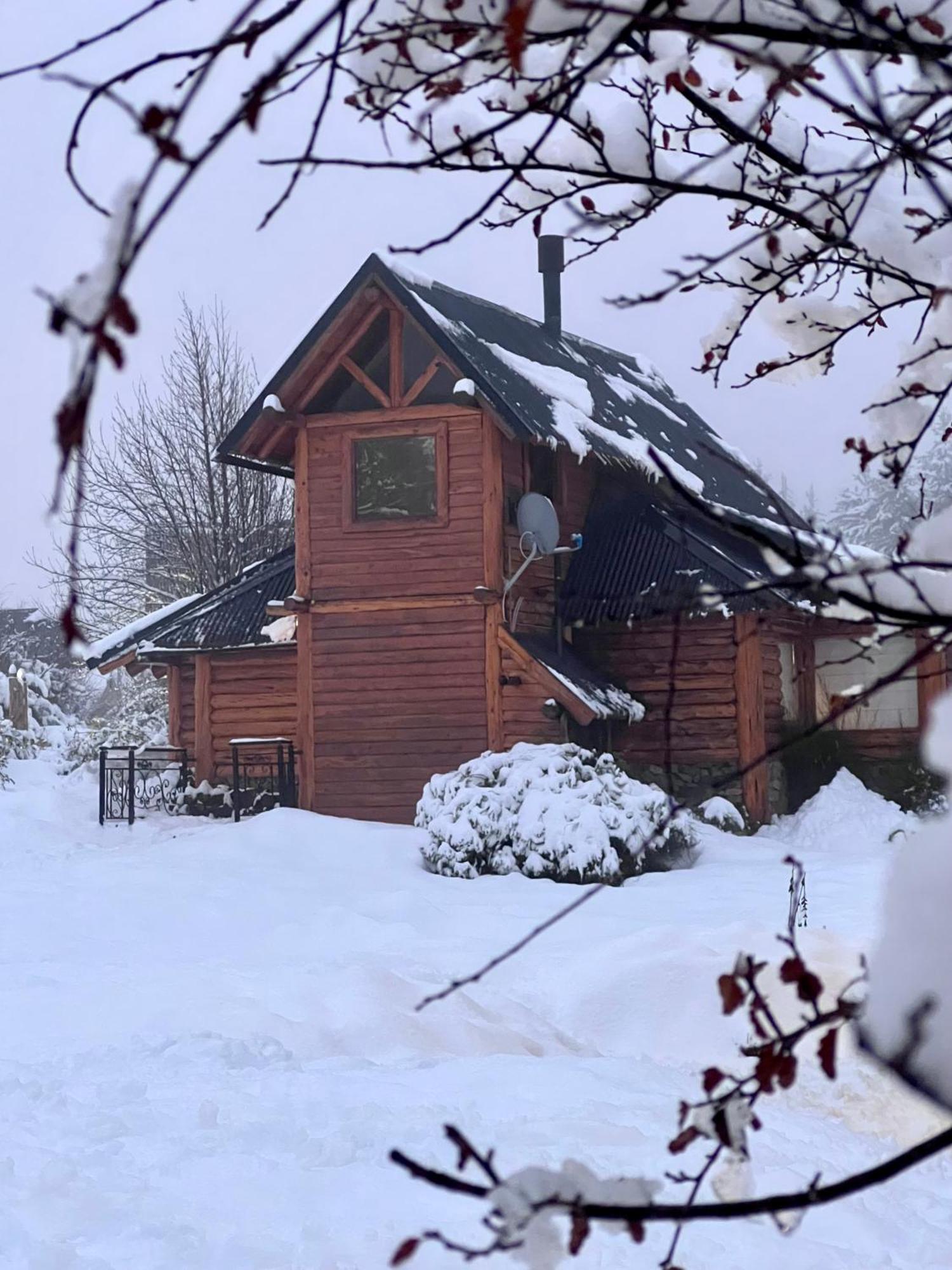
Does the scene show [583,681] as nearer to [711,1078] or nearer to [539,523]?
[539,523]

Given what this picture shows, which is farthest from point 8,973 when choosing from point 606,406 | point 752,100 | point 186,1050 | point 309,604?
point 606,406

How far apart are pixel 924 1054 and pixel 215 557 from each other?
2577 centimetres

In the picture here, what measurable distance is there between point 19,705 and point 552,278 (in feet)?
53.0

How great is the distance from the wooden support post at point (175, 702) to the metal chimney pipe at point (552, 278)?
22.2 feet

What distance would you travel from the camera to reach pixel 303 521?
16.0m

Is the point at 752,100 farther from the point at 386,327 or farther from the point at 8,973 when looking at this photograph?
the point at 386,327

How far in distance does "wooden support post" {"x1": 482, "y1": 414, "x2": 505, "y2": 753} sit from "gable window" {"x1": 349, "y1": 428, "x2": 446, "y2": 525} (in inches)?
19.5

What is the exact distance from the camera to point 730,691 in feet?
53.0

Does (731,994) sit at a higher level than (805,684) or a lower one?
lower

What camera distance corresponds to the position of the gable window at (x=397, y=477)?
1551 cm

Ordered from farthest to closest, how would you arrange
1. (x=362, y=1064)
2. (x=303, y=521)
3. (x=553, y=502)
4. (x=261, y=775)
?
(x=261, y=775) < (x=553, y=502) < (x=303, y=521) < (x=362, y=1064)

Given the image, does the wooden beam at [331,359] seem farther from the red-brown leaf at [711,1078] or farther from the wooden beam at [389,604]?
the red-brown leaf at [711,1078]

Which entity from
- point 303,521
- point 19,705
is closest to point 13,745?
point 19,705

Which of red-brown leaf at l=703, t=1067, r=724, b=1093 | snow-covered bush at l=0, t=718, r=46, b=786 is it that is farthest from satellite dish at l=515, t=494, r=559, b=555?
red-brown leaf at l=703, t=1067, r=724, b=1093
